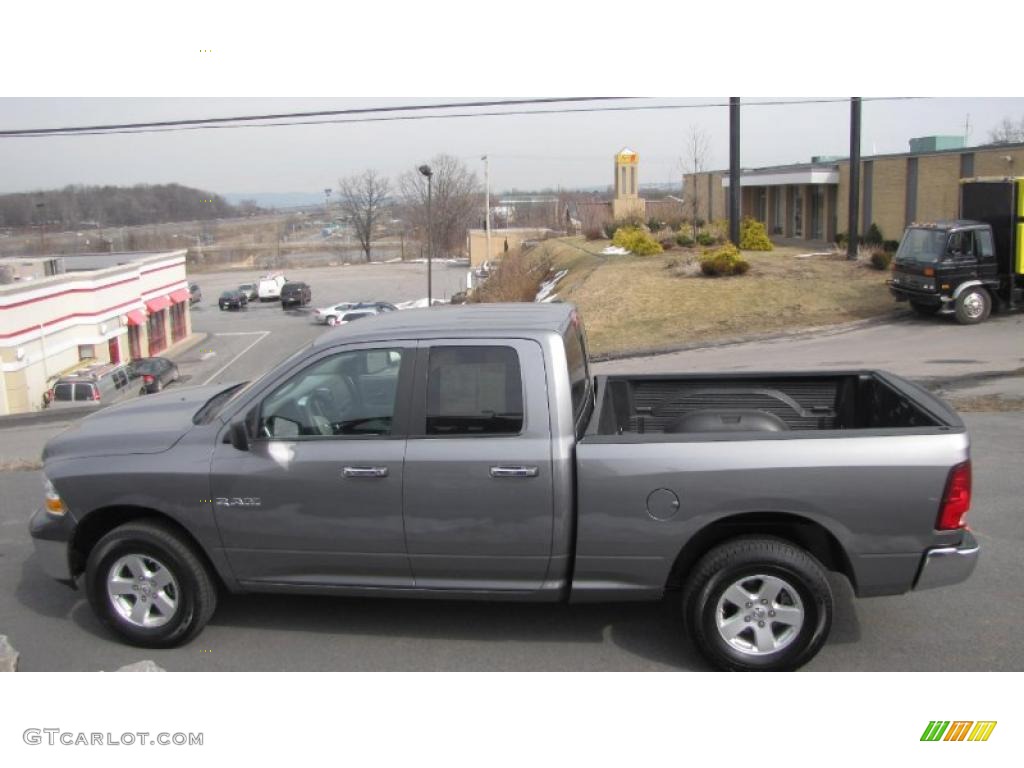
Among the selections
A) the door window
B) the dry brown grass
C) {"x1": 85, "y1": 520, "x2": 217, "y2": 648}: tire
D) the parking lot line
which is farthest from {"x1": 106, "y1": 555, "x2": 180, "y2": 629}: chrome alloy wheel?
the parking lot line

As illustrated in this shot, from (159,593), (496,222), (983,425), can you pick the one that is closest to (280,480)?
(159,593)

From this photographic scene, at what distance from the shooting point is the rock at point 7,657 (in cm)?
456

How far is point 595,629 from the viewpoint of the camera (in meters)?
4.98

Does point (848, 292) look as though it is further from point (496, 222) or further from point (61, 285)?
point (496, 222)

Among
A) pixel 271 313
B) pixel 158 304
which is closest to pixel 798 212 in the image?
pixel 158 304

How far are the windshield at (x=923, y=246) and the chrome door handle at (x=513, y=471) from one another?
18.9 meters

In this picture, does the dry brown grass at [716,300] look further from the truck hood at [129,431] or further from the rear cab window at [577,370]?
the truck hood at [129,431]

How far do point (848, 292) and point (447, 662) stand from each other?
2210 centimetres

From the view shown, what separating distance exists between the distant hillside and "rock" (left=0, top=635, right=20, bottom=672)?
90.9 feet

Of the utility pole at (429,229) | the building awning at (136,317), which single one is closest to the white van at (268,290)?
the building awning at (136,317)

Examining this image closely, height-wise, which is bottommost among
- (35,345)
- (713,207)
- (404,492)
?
(35,345)

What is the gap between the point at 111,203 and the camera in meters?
32.3

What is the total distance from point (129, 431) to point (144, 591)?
87 centimetres
